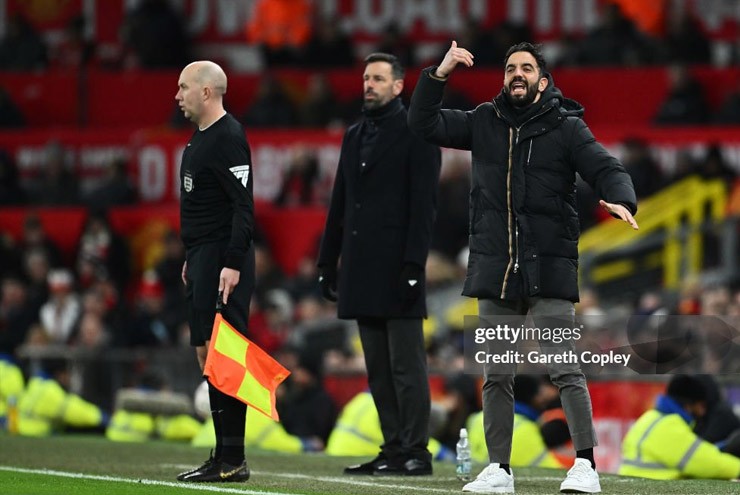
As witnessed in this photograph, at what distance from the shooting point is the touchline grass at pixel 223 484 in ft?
27.0

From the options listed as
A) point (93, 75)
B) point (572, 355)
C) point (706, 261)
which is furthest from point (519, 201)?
point (93, 75)

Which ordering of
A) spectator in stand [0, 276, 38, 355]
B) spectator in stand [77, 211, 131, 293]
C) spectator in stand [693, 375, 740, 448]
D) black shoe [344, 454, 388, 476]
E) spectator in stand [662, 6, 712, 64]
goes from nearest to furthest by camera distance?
black shoe [344, 454, 388, 476] → spectator in stand [693, 375, 740, 448] → spectator in stand [0, 276, 38, 355] → spectator in stand [77, 211, 131, 293] → spectator in stand [662, 6, 712, 64]

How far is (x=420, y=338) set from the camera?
9609mm

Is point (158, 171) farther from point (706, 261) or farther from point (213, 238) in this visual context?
point (213, 238)

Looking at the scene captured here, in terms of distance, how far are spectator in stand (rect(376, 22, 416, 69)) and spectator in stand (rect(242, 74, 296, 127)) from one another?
1397mm

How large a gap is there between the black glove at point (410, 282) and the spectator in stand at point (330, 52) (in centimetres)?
1336

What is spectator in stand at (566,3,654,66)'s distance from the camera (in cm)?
2109

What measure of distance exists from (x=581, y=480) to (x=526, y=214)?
1188 millimetres

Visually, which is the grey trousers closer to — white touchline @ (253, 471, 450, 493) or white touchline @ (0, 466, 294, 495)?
white touchline @ (253, 471, 450, 493)

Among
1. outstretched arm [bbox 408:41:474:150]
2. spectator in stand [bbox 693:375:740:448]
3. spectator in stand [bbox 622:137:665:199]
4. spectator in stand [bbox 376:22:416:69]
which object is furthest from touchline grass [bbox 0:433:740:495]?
spectator in stand [bbox 376:22:416:69]

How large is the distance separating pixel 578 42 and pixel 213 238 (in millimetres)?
13633

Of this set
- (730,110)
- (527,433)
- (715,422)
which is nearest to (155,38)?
(730,110)

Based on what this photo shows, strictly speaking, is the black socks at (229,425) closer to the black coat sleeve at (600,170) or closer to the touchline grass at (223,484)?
the touchline grass at (223,484)

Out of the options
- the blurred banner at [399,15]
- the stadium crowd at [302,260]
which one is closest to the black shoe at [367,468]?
the stadium crowd at [302,260]
